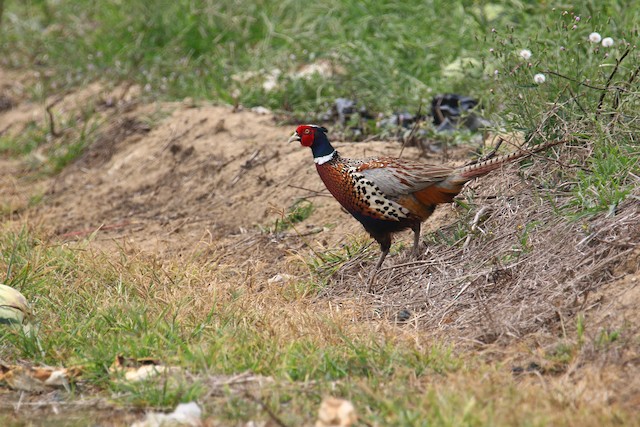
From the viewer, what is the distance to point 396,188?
190 inches

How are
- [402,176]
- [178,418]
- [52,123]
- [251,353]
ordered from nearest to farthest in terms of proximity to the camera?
[178,418] → [251,353] → [402,176] → [52,123]

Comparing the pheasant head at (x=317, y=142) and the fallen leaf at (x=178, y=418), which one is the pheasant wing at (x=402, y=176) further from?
the fallen leaf at (x=178, y=418)

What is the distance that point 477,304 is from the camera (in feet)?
14.0

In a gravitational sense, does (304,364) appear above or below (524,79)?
below

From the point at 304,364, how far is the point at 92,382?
2.84 feet

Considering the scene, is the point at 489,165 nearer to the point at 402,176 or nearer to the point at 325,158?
the point at 402,176

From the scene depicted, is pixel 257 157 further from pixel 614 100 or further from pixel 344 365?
pixel 344 365

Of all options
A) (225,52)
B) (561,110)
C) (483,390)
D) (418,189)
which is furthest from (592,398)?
(225,52)

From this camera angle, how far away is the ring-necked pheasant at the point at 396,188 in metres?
4.81

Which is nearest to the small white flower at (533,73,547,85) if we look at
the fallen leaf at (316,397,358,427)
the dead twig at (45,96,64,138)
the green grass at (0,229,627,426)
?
the green grass at (0,229,627,426)

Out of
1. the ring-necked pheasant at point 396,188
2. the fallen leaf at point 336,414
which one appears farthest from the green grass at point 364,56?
the fallen leaf at point 336,414

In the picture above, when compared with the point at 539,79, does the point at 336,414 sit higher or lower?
lower

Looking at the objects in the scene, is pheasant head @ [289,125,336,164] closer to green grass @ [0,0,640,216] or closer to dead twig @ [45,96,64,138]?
green grass @ [0,0,640,216]

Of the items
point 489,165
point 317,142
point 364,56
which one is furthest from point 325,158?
point 364,56
